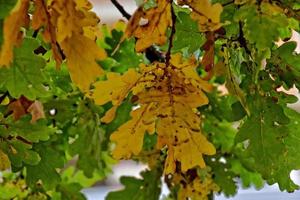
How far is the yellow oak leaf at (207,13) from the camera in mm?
322

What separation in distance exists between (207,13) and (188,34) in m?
0.08

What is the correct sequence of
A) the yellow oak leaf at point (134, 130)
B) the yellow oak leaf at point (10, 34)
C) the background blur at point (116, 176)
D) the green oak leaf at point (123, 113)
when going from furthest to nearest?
the background blur at point (116, 176)
the green oak leaf at point (123, 113)
the yellow oak leaf at point (134, 130)
the yellow oak leaf at point (10, 34)

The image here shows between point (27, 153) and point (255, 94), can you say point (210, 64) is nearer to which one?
point (255, 94)

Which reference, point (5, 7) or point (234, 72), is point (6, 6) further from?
point (234, 72)

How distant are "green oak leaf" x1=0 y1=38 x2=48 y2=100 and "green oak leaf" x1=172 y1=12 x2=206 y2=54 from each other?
0.10 meters

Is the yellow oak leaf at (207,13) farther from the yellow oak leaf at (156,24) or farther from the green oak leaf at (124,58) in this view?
the green oak leaf at (124,58)

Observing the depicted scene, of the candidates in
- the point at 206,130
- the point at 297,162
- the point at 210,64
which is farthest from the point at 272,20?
the point at 206,130

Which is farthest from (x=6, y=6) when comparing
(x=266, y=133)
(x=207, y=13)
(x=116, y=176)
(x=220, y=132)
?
(x=116, y=176)

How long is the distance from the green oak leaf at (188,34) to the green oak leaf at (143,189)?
0.28m

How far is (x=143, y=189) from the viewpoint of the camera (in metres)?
0.68

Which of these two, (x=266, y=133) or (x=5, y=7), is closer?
(x=5, y=7)

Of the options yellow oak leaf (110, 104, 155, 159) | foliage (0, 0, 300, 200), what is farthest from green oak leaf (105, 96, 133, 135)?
yellow oak leaf (110, 104, 155, 159)

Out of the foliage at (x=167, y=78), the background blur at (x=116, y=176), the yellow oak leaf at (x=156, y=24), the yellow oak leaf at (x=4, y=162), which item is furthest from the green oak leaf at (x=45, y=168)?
the background blur at (x=116, y=176)

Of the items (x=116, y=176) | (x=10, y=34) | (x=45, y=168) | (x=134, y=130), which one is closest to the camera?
(x=10, y=34)
